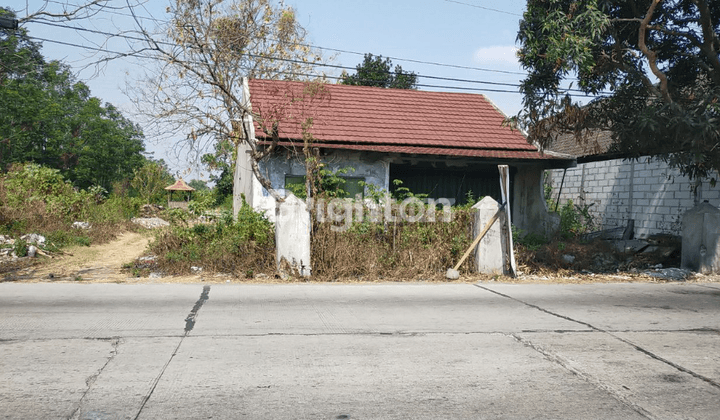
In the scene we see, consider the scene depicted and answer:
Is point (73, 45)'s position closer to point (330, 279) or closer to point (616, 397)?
point (330, 279)

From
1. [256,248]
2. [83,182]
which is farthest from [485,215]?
[83,182]

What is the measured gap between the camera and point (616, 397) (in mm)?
4219

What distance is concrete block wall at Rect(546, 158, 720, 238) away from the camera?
1641cm

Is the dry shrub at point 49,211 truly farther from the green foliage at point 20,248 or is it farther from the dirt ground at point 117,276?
the dirt ground at point 117,276

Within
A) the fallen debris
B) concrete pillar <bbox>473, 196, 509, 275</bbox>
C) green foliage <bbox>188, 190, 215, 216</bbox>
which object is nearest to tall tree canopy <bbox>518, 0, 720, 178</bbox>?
concrete pillar <bbox>473, 196, 509, 275</bbox>

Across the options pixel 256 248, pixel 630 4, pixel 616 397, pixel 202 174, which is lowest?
pixel 616 397

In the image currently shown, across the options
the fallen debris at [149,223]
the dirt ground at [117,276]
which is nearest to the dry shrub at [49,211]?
the dirt ground at [117,276]

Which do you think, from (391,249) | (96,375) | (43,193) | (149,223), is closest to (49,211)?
(43,193)

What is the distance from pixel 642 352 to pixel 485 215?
18.5 feet

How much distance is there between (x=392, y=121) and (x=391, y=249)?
568 cm

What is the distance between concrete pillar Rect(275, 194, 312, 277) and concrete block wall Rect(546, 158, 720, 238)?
1017 cm

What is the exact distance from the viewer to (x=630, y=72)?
11.0 metres

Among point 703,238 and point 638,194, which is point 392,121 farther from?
point 638,194

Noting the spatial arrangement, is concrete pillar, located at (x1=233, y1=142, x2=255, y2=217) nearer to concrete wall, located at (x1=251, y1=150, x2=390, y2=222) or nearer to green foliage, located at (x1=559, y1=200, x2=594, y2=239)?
concrete wall, located at (x1=251, y1=150, x2=390, y2=222)
